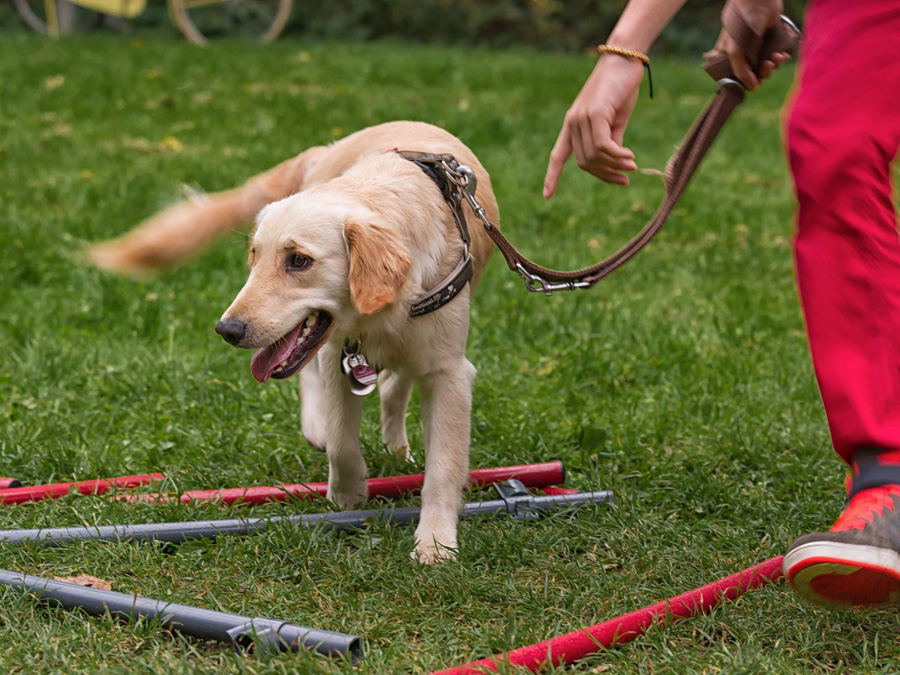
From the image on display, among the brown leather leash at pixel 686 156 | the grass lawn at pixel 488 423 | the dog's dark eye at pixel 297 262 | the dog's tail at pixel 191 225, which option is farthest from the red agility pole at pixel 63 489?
the brown leather leash at pixel 686 156

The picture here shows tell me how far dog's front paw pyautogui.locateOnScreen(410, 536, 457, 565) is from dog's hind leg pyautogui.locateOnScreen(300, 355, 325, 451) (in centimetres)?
75

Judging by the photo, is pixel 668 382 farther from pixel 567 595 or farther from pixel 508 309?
pixel 567 595

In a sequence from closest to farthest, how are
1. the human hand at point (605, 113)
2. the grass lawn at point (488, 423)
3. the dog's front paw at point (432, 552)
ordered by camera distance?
the human hand at point (605, 113)
the grass lawn at point (488, 423)
the dog's front paw at point (432, 552)

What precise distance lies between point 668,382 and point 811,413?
0.55 meters

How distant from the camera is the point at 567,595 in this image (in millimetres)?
2705

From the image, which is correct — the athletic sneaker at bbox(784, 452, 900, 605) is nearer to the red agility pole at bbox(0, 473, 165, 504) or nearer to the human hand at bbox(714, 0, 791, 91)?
the human hand at bbox(714, 0, 791, 91)

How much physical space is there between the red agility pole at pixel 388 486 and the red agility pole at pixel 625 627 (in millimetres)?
810

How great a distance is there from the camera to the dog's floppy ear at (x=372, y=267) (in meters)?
2.73

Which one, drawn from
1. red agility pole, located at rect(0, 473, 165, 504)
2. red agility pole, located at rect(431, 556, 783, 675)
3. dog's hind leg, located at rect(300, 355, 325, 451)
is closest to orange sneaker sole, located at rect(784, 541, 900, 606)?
red agility pole, located at rect(431, 556, 783, 675)

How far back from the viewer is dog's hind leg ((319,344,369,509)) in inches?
125

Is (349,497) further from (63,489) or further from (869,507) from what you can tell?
(869,507)

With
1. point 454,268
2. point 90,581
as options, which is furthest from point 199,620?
point 454,268

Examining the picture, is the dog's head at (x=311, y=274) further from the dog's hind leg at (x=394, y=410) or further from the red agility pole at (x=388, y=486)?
the dog's hind leg at (x=394, y=410)

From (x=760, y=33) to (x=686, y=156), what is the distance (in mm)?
363
